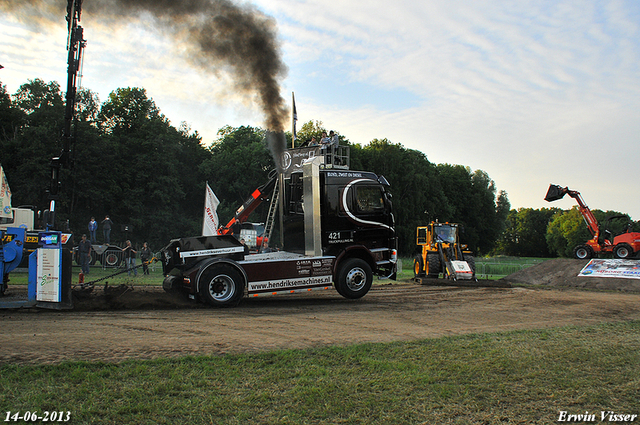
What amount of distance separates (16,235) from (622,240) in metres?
23.4

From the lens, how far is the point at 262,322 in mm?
8352

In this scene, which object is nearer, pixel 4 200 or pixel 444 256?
pixel 4 200

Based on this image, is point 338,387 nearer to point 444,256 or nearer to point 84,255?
point 444,256

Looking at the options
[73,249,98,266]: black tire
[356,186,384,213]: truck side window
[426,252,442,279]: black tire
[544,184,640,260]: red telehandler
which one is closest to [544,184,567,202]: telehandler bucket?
[544,184,640,260]: red telehandler

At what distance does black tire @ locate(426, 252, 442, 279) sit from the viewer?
20.2 metres

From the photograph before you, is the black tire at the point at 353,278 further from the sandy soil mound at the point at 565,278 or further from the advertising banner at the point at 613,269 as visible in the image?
the advertising banner at the point at 613,269

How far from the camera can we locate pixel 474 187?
73.5 metres

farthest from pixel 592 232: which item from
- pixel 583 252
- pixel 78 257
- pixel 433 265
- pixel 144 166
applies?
pixel 144 166

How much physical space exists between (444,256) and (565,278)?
5260 millimetres

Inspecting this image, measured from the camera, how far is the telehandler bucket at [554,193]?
76.1 feet

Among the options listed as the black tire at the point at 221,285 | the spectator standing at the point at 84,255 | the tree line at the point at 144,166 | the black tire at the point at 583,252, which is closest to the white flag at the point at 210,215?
the spectator standing at the point at 84,255

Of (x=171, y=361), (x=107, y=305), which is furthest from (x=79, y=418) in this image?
(x=107, y=305)

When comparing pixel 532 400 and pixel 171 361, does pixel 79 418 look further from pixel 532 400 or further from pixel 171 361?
pixel 532 400

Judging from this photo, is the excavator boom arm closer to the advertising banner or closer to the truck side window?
the advertising banner
